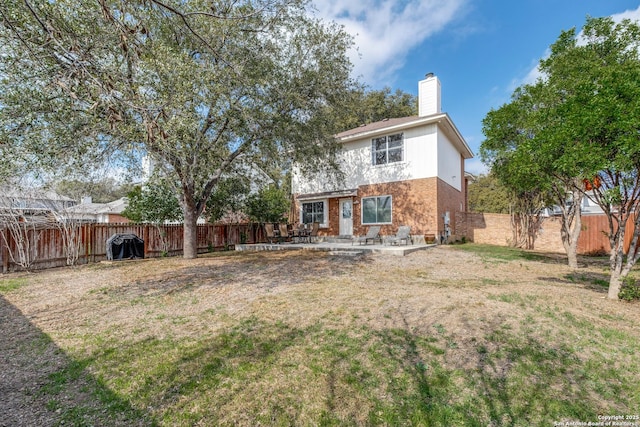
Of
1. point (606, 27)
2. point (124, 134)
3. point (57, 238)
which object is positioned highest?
point (606, 27)

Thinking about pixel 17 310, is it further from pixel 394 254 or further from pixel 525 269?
pixel 525 269

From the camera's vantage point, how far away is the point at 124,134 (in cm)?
625

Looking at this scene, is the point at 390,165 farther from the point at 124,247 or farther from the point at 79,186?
the point at 79,186

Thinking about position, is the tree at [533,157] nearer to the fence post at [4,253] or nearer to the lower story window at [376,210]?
the lower story window at [376,210]

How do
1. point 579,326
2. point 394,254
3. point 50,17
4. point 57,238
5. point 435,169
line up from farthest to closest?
point 435,169 → point 394,254 → point 57,238 → point 50,17 → point 579,326

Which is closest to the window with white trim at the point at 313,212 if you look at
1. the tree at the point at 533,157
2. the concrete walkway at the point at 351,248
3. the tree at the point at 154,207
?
the concrete walkway at the point at 351,248

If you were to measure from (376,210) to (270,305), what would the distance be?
12041 mm

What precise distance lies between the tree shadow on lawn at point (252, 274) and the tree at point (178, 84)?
10.0 feet

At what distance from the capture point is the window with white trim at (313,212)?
60.4 ft

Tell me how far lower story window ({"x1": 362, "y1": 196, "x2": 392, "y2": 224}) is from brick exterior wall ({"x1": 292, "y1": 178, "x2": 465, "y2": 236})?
8.7 inches

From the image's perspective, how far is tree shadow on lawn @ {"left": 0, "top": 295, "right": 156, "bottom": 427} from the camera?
252 centimetres

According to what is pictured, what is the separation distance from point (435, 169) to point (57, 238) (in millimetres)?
15590

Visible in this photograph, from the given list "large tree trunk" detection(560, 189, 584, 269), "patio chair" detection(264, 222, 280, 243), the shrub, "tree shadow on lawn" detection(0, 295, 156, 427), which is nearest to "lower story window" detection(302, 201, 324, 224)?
"patio chair" detection(264, 222, 280, 243)

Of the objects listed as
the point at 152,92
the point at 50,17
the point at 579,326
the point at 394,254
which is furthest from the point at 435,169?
the point at 50,17
